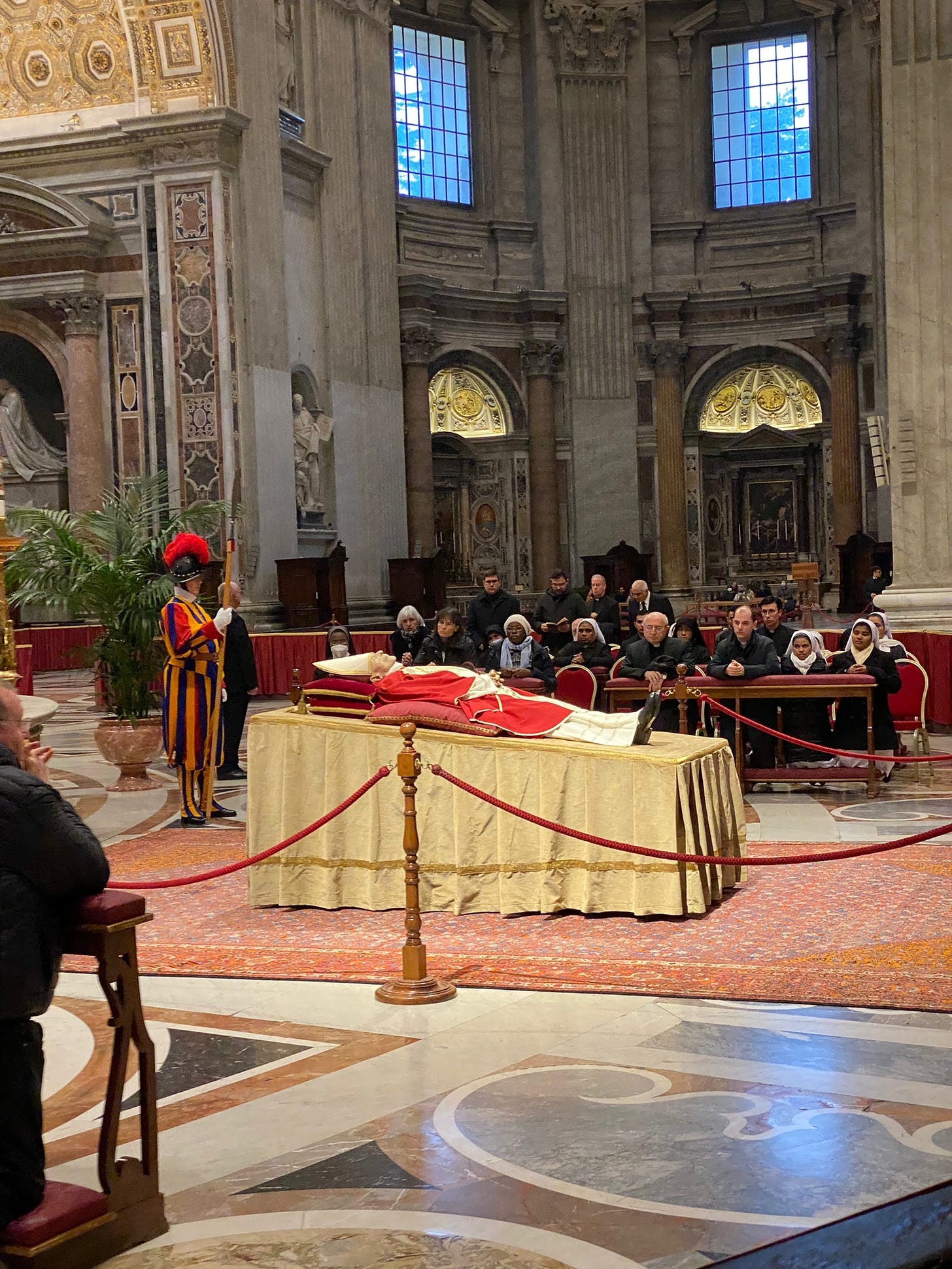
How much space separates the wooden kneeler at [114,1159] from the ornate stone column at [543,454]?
23.7m


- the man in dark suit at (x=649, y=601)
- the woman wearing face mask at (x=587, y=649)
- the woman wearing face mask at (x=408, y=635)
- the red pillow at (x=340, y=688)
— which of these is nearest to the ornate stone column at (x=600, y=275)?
the man in dark suit at (x=649, y=601)

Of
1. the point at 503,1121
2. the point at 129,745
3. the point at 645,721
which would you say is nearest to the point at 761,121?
→ the point at 129,745

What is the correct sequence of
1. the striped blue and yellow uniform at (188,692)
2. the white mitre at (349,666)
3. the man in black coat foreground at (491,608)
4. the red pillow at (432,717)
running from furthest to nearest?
the man in black coat foreground at (491,608) < the striped blue and yellow uniform at (188,692) < the white mitre at (349,666) < the red pillow at (432,717)

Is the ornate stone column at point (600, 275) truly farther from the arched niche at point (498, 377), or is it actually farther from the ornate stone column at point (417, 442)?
the ornate stone column at point (417, 442)

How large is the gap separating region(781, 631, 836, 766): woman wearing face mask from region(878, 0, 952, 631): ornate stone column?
375 cm

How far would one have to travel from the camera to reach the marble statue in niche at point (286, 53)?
2033 centimetres

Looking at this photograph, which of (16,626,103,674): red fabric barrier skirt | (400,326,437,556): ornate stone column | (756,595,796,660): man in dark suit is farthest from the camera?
(400,326,437,556): ornate stone column

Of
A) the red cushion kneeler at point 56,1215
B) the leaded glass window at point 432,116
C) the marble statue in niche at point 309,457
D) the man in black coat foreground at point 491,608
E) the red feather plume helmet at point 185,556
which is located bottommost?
the red cushion kneeler at point 56,1215

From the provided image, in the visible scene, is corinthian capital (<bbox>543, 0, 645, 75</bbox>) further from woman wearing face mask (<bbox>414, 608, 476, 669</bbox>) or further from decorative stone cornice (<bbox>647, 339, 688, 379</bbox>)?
woman wearing face mask (<bbox>414, 608, 476, 669</bbox>)

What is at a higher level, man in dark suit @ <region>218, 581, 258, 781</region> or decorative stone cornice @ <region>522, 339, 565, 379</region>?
decorative stone cornice @ <region>522, 339, 565, 379</region>

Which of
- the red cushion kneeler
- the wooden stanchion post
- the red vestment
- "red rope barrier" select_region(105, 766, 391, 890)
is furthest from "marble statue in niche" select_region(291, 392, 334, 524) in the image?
the red cushion kneeler

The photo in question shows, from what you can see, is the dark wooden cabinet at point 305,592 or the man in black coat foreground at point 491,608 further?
the dark wooden cabinet at point 305,592

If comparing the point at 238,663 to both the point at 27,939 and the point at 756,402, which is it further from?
the point at 756,402

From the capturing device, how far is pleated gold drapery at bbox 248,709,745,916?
671cm
